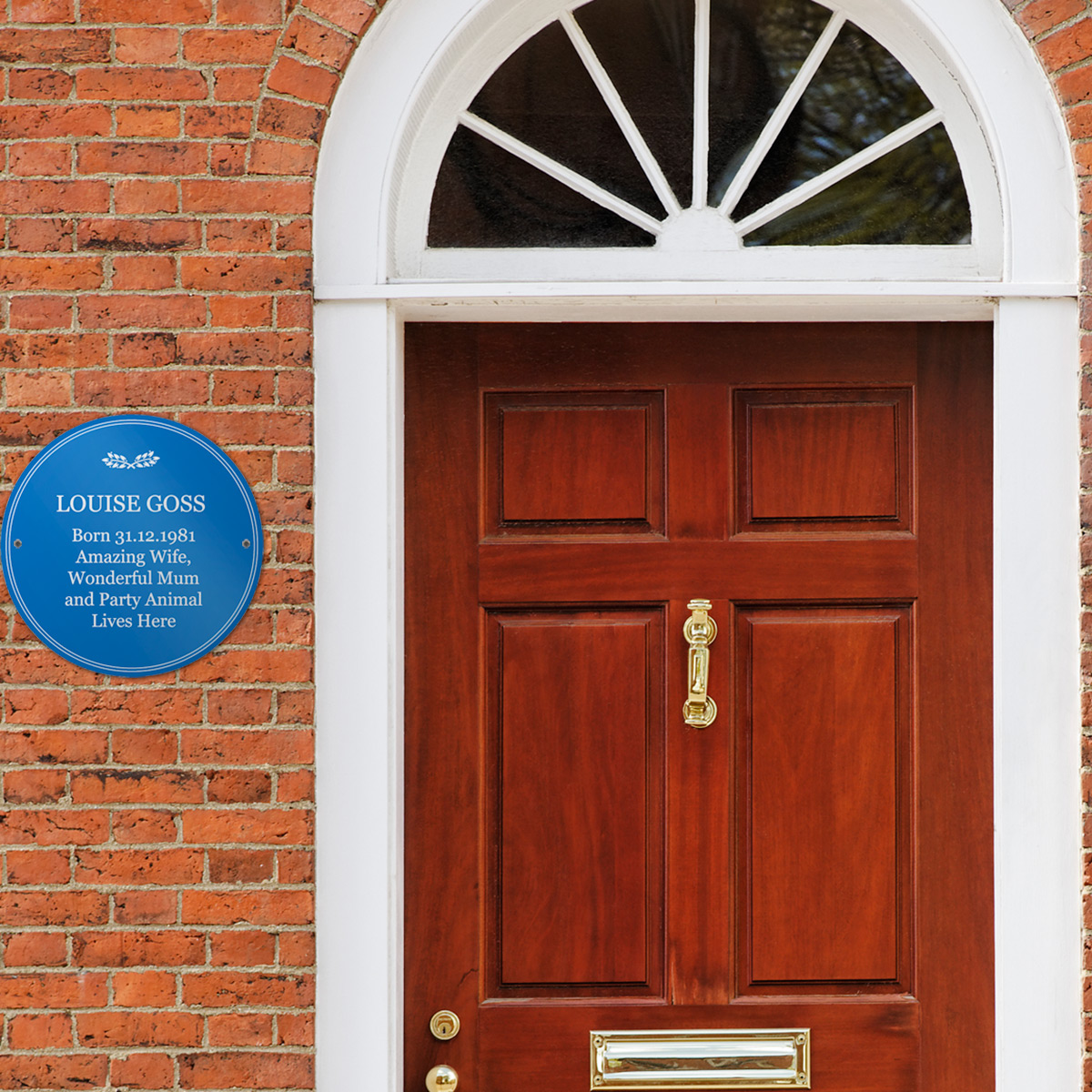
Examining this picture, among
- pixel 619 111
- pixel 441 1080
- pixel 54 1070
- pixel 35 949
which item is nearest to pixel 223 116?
pixel 619 111

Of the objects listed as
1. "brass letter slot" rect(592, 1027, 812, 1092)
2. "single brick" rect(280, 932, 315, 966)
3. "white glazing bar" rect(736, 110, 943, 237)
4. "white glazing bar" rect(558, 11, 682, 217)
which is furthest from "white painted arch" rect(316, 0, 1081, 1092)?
"brass letter slot" rect(592, 1027, 812, 1092)

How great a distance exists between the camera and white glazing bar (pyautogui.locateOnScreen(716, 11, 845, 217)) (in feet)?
7.97

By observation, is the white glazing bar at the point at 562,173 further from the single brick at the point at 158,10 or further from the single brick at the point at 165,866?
the single brick at the point at 165,866

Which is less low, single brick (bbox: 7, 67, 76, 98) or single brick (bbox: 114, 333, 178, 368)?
single brick (bbox: 7, 67, 76, 98)

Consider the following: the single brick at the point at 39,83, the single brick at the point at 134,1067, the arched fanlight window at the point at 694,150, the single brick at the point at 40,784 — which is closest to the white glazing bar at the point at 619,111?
the arched fanlight window at the point at 694,150

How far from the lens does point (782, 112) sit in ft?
7.97

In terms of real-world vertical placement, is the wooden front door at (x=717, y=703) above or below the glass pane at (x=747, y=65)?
below

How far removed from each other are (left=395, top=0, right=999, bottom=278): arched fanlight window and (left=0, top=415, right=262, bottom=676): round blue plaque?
0.71m

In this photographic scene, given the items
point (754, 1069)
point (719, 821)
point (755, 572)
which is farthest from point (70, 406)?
point (754, 1069)

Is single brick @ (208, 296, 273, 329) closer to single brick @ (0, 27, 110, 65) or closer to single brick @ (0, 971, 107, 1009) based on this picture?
single brick @ (0, 27, 110, 65)

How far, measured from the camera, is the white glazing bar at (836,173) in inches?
95.4

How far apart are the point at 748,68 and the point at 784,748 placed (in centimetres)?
162

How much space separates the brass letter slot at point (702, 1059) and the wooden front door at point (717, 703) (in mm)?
38

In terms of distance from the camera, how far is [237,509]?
90.7 inches
